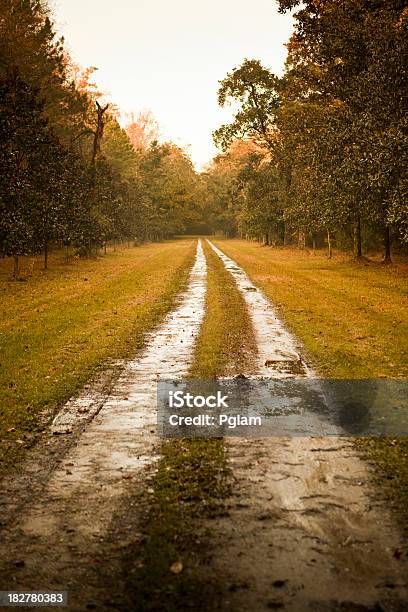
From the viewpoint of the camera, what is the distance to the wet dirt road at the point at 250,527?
11.6 feet

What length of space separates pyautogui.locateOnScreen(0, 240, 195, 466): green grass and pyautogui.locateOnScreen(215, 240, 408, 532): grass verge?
11.5 ft

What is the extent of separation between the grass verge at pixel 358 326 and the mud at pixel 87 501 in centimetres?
229

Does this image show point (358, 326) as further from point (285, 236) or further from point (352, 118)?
point (285, 236)

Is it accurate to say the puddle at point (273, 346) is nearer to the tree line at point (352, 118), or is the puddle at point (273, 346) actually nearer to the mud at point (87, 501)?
the mud at point (87, 501)

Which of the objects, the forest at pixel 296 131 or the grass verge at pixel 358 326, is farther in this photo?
the forest at pixel 296 131

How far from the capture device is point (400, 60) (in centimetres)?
1816

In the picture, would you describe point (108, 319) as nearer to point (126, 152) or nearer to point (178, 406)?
point (178, 406)

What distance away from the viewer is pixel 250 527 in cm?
427

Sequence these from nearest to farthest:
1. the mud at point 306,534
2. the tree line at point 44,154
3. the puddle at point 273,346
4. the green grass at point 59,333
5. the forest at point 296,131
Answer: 1. the mud at point 306,534
2. the green grass at point 59,333
3. the puddle at point 273,346
4. the forest at point 296,131
5. the tree line at point 44,154

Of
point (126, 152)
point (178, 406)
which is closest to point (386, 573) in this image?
point (178, 406)

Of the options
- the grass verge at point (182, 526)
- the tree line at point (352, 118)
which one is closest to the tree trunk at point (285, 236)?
the tree line at point (352, 118)

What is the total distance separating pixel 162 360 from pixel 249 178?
44365mm
